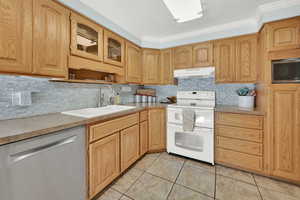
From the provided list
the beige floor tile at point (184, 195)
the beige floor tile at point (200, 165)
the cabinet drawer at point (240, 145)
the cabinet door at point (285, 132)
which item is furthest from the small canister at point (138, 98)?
the cabinet door at point (285, 132)

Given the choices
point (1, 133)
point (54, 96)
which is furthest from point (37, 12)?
point (1, 133)

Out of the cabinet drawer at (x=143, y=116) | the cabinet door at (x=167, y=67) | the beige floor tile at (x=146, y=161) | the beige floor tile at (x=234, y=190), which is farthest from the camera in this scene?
the cabinet door at (x=167, y=67)

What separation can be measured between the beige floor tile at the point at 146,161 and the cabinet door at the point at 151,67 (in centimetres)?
147

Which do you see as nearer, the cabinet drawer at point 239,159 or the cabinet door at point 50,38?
the cabinet door at point 50,38

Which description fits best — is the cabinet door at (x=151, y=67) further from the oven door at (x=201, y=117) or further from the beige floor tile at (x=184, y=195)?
the beige floor tile at (x=184, y=195)

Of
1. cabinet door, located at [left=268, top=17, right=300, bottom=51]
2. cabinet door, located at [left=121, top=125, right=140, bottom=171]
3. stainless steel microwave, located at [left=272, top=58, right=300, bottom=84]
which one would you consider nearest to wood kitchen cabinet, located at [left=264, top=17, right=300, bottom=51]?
cabinet door, located at [left=268, top=17, right=300, bottom=51]

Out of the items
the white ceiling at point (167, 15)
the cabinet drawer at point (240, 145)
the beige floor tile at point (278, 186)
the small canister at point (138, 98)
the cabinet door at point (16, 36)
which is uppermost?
the white ceiling at point (167, 15)

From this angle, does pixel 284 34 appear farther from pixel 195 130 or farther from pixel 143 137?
pixel 143 137

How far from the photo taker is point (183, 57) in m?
2.59

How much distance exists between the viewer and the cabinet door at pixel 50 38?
1159mm

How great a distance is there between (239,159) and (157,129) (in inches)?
52.1

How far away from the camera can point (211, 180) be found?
1682mm

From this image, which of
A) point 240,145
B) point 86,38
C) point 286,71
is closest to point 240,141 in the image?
point 240,145

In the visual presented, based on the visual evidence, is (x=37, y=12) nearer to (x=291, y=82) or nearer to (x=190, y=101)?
(x=190, y=101)
